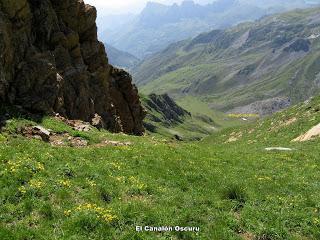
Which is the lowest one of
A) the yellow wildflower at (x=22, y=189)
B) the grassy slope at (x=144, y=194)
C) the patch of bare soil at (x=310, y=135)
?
the yellow wildflower at (x=22, y=189)

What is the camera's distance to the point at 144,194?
23.0 m

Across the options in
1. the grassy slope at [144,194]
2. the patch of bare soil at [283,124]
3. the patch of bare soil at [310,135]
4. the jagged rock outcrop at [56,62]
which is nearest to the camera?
the grassy slope at [144,194]

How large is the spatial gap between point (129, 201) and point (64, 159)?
21.6 feet

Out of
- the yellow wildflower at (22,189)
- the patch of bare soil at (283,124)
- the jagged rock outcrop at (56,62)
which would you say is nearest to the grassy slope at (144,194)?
the yellow wildflower at (22,189)

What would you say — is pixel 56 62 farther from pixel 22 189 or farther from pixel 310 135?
pixel 310 135

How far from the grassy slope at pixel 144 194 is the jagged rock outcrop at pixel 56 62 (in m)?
8.78

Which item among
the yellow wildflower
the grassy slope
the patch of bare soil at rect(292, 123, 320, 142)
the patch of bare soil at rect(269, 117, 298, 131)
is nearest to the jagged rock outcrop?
the grassy slope

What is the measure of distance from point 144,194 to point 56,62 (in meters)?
30.9

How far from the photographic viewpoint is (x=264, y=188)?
2620 cm

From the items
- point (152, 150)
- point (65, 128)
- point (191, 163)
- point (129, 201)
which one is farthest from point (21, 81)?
point (129, 201)

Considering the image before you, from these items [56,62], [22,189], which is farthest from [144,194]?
[56,62]

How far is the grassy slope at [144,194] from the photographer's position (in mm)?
18469

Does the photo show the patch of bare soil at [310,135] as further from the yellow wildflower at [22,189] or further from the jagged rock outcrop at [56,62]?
the yellow wildflower at [22,189]

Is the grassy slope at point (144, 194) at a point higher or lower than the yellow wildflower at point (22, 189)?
higher
